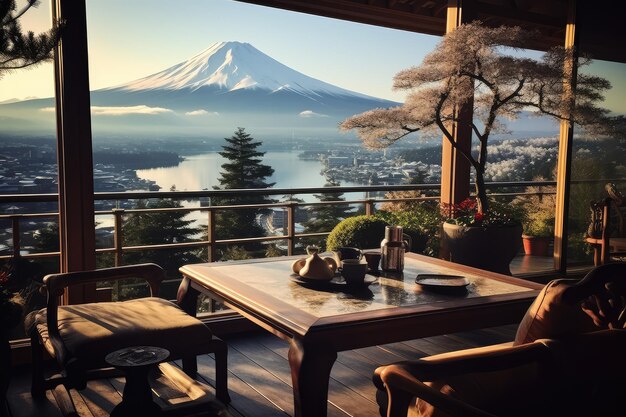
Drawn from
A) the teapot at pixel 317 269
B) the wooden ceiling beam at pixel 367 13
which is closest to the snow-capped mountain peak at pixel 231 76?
the wooden ceiling beam at pixel 367 13

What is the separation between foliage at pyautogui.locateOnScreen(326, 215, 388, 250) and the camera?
14.4ft

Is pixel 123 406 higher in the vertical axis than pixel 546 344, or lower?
lower

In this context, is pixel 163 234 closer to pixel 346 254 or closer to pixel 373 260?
pixel 346 254

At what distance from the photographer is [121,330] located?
7.53 feet

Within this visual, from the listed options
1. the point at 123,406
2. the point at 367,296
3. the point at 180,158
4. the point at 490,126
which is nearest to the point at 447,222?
the point at 490,126

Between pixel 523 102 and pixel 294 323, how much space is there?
3.25m

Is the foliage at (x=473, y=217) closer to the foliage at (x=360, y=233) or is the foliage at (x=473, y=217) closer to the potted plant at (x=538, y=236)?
the foliage at (x=360, y=233)

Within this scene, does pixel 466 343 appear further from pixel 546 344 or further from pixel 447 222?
pixel 546 344

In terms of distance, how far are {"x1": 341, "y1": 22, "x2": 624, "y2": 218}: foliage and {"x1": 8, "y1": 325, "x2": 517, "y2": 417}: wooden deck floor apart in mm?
1168

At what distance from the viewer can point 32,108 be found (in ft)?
11.2

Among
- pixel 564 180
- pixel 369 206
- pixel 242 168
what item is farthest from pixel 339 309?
pixel 242 168

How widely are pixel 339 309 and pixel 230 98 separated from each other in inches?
234

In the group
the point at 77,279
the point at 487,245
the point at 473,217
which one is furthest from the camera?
the point at 473,217

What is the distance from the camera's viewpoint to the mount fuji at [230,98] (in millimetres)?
7145
